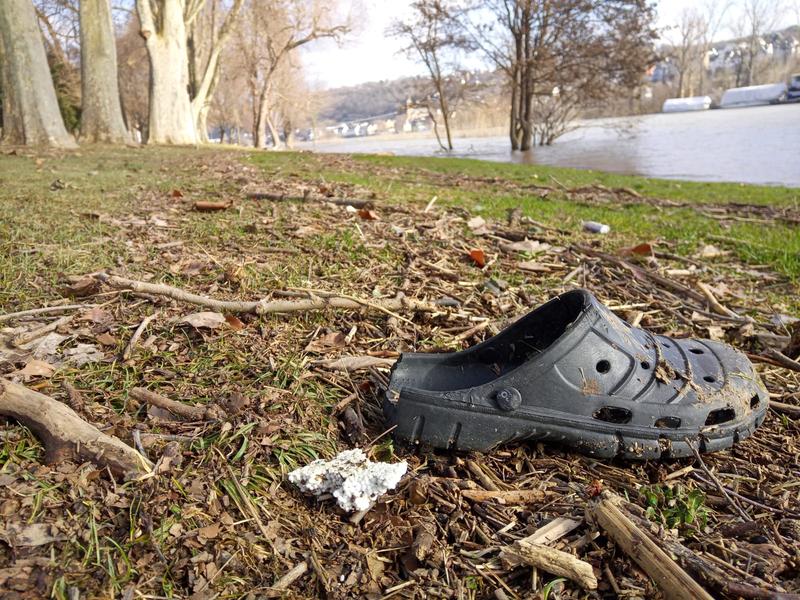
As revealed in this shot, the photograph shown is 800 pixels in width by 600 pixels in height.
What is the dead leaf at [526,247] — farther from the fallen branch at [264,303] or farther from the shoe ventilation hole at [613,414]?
the shoe ventilation hole at [613,414]

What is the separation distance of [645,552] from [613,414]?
2.04ft

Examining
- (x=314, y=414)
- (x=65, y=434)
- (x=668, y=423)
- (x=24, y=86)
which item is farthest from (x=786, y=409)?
(x=24, y=86)

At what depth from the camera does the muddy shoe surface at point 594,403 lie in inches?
71.4

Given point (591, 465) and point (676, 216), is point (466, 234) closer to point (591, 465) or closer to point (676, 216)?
point (591, 465)

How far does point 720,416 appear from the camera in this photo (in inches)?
77.9

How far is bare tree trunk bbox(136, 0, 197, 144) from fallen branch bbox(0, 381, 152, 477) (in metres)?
20.7

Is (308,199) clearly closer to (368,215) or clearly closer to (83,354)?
(368,215)

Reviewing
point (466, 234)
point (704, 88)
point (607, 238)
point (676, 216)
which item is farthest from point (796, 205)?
point (704, 88)

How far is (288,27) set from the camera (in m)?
36.4

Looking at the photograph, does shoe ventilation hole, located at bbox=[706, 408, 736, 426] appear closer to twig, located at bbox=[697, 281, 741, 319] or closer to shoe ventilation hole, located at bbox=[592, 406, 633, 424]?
shoe ventilation hole, located at bbox=[592, 406, 633, 424]

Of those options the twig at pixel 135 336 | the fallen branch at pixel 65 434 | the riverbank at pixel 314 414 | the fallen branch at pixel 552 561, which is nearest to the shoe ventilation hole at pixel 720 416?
the riverbank at pixel 314 414

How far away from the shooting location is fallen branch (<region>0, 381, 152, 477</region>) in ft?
4.99

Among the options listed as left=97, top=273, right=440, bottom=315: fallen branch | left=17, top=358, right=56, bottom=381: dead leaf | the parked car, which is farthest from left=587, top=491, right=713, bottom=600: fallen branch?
the parked car

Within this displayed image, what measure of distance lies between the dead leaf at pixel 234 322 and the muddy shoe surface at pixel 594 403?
0.82 metres
